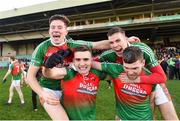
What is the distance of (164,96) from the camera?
515 centimetres

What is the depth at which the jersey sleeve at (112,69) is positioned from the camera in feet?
16.0

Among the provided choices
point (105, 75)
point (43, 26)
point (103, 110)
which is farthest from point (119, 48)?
point (43, 26)

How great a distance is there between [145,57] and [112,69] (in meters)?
0.58

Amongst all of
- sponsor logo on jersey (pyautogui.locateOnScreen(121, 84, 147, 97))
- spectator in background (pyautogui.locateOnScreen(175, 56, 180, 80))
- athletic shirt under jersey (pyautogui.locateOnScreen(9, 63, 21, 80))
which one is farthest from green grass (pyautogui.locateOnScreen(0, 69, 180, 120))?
spectator in background (pyautogui.locateOnScreen(175, 56, 180, 80))

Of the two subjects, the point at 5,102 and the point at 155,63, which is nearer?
the point at 155,63

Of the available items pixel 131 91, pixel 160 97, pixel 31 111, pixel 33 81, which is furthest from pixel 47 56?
pixel 31 111

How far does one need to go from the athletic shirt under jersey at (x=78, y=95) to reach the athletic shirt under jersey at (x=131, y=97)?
1.19 feet

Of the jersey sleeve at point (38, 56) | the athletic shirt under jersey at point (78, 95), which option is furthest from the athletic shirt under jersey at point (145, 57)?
the jersey sleeve at point (38, 56)

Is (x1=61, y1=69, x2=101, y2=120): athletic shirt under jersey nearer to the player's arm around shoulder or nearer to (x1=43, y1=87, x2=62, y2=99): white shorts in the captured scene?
the player's arm around shoulder

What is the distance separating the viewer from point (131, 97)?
15.6 feet

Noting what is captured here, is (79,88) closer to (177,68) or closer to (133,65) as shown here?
(133,65)

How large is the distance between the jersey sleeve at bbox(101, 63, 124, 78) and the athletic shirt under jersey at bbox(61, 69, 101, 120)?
269mm

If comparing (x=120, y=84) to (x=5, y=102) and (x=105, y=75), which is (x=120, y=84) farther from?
(x=5, y=102)

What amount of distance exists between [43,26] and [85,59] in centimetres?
5324
